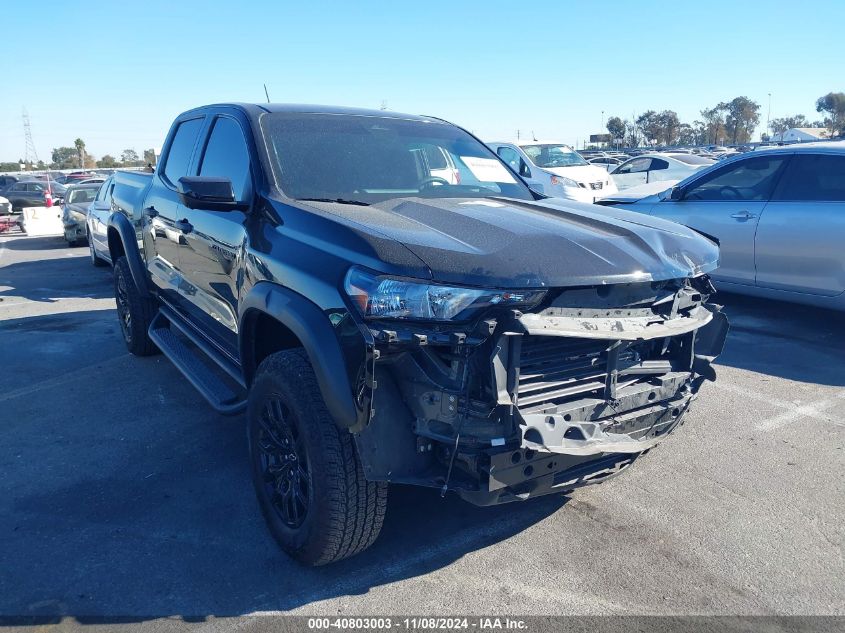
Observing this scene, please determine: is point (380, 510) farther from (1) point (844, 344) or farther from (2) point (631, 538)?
(1) point (844, 344)

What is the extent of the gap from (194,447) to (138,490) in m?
0.56

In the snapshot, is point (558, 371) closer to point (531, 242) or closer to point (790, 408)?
point (531, 242)

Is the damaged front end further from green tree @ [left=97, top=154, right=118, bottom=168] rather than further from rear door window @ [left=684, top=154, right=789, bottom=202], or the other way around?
green tree @ [left=97, top=154, right=118, bottom=168]

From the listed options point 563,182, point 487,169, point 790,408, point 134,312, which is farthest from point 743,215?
point 563,182

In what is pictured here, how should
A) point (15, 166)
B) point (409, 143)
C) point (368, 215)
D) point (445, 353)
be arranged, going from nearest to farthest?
point (445, 353) < point (368, 215) < point (409, 143) < point (15, 166)

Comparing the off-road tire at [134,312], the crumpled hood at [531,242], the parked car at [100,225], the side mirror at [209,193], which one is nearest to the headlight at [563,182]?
the parked car at [100,225]

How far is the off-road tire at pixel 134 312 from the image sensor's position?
5969mm

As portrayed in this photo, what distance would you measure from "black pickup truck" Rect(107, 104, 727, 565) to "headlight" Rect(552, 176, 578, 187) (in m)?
9.99

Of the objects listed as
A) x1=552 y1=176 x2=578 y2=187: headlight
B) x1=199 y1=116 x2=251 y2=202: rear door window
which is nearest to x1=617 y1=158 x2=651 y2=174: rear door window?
x1=552 y1=176 x2=578 y2=187: headlight

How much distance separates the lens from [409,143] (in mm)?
4156

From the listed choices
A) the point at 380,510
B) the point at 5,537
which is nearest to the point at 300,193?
the point at 380,510

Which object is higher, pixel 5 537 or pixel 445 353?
pixel 445 353

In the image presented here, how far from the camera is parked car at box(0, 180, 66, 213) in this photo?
24.4m

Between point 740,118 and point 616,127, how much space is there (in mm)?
13715
